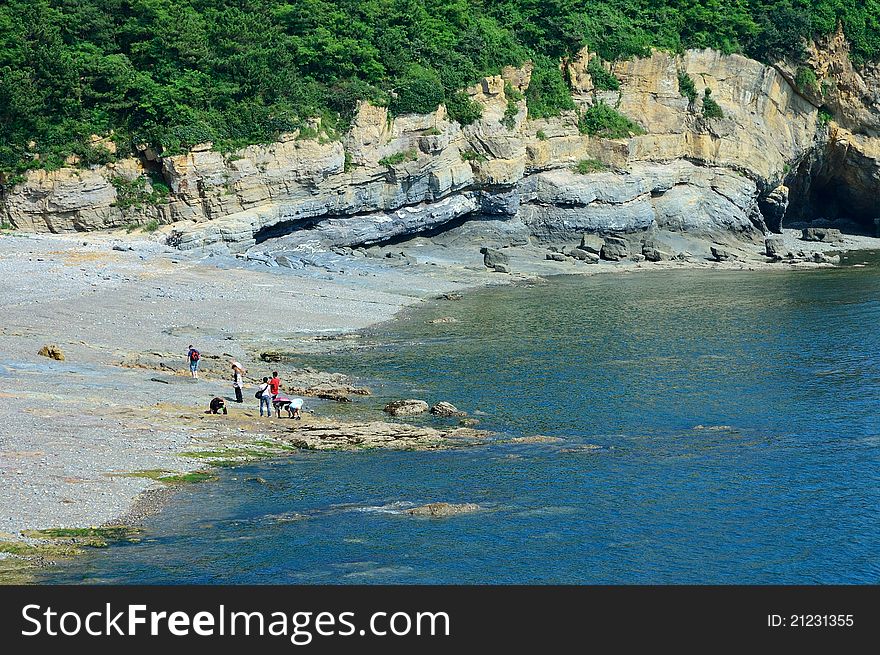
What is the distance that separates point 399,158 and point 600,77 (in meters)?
17.5

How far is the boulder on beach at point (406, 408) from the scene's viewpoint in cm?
2819

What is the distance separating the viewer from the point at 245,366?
1334 inches

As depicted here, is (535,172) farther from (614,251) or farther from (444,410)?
(444,410)

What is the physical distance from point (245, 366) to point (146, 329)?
5.90m

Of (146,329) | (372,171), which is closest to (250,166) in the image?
(372,171)

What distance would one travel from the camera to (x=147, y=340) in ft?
118

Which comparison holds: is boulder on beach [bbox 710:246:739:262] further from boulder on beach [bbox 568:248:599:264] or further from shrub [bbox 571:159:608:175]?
shrub [bbox 571:159:608:175]

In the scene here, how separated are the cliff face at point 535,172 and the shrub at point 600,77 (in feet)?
1.35

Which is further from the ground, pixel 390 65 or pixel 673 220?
pixel 390 65

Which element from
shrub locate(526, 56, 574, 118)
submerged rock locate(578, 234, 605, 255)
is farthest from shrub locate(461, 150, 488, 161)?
submerged rock locate(578, 234, 605, 255)

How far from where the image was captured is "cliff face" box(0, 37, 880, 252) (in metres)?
55.9

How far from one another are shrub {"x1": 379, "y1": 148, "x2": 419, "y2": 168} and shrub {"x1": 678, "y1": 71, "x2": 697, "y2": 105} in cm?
2177

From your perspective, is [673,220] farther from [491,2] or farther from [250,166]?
[250,166]

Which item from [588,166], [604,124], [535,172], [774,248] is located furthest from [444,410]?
[604,124]
